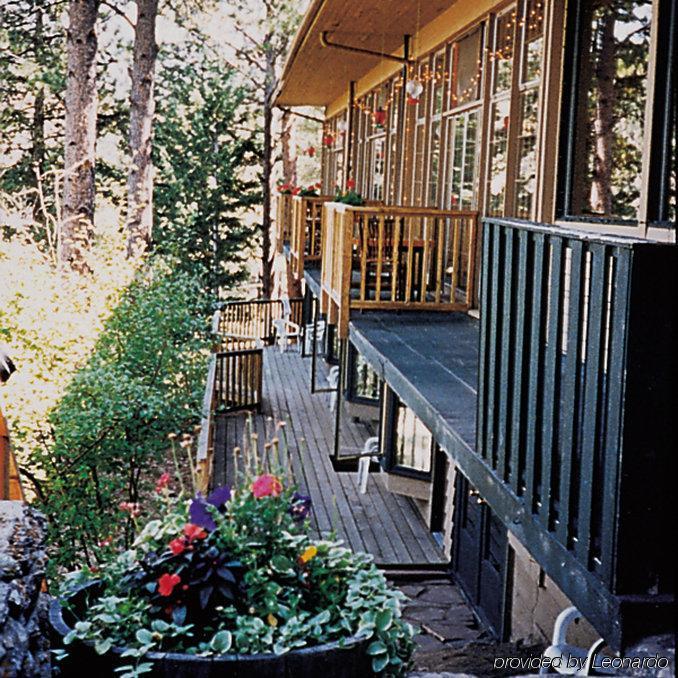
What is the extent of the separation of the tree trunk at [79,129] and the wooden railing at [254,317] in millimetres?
8615

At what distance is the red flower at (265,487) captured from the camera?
3053 mm

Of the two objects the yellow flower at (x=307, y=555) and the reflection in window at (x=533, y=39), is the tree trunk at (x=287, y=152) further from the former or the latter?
the yellow flower at (x=307, y=555)

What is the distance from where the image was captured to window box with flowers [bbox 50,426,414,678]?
8.73ft

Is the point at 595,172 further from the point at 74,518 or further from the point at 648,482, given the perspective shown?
the point at 74,518

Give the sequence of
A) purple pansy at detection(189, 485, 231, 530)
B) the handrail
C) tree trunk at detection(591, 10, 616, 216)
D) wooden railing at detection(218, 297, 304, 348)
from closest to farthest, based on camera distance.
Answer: purple pansy at detection(189, 485, 231, 530) → tree trunk at detection(591, 10, 616, 216) → the handrail → wooden railing at detection(218, 297, 304, 348)

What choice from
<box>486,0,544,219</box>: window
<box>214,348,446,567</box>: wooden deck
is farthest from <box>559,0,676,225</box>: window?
<box>214,348,446,567</box>: wooden deck

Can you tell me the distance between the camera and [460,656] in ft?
25.2

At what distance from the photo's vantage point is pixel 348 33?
14719 mm

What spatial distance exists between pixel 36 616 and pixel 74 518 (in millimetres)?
9135

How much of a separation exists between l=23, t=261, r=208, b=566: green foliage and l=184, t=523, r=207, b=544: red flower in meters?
7.55

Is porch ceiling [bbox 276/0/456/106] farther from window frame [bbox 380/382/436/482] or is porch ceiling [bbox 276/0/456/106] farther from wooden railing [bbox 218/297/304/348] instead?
wooden railing [bbox 218/297/304/348]

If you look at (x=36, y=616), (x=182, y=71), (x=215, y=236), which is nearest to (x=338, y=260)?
(x=36, y=616)

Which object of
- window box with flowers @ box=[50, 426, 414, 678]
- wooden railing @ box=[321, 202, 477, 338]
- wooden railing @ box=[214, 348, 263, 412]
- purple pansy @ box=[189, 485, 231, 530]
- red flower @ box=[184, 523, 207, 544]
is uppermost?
wooden railing @ box=[321, 202, 477, 338]

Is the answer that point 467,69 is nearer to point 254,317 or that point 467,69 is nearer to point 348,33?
point 348,33
